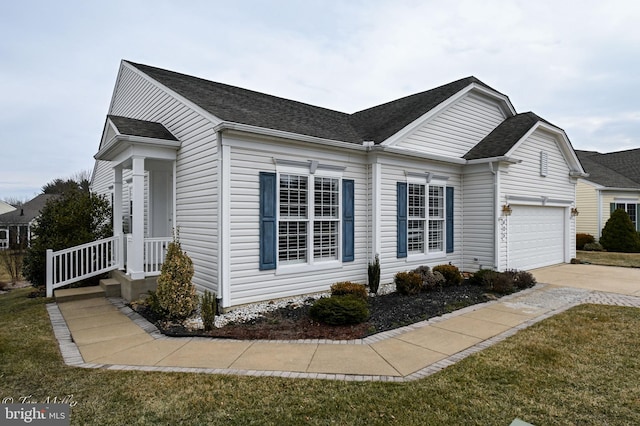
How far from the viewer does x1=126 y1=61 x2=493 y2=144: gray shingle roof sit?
791cm

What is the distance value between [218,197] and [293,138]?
2.05 metres

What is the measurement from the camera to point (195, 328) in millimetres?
6004

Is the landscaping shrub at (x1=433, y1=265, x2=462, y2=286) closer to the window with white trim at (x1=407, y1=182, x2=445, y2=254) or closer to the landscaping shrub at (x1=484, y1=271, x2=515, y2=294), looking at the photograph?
the landscaping shrub at (x1=484, y1=271, x2=515, y2=294)

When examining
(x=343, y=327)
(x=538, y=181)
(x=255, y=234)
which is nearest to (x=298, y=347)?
(x=343, y=327)

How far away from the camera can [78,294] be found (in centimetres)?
838

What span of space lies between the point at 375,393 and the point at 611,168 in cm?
2965

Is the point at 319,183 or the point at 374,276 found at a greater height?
the point at 319,183

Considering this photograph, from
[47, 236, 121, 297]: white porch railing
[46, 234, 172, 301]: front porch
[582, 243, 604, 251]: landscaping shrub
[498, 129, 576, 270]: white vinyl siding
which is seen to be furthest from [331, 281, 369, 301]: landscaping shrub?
[582, 243, 604, 251]: landscaping shrub

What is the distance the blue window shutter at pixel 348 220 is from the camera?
866 centimetres

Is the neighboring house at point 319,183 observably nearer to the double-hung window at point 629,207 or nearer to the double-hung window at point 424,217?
the double-hung window at point 424,217

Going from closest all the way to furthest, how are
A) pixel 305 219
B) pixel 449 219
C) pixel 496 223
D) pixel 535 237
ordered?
pixel 305 219 < pixel 496 223 < pixel 449 219 < pixel 535 237

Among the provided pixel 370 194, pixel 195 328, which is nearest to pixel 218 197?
pixel 195 328

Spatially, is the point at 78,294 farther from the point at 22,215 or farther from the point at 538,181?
the point at 22,215

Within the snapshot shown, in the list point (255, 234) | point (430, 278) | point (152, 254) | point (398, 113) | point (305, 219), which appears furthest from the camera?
point (398, 113)
